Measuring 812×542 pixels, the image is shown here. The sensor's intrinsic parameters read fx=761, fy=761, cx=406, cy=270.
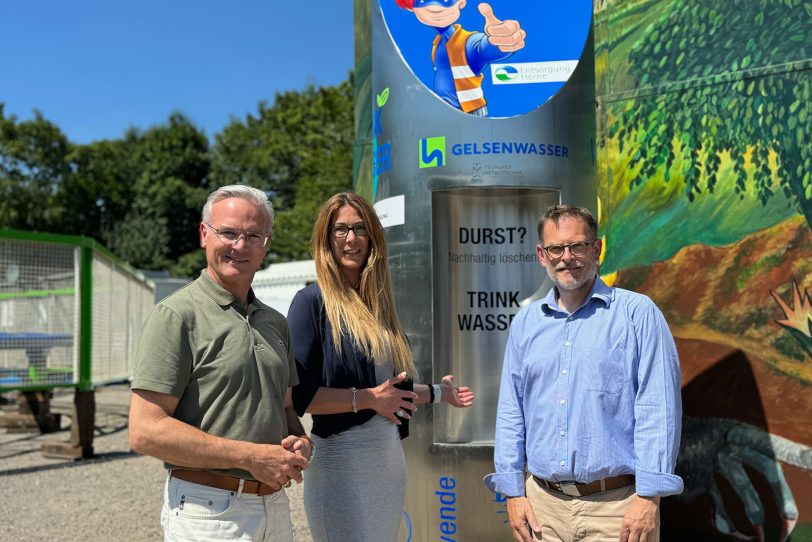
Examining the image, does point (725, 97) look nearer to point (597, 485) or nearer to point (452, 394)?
point (452, 394)

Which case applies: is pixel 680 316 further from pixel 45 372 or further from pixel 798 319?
pixel 45 372

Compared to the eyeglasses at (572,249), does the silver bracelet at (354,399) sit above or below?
below

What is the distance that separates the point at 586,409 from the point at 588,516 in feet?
1.16

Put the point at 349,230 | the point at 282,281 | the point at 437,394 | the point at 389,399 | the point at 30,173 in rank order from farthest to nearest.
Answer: the point at 30,173 < the point at 282,281 < the point at 437,394 < the point at 349,230 < the point at 389,399

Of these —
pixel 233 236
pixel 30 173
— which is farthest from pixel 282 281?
pixel 30 173

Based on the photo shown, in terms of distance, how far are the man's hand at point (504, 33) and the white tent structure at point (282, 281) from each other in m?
13.8

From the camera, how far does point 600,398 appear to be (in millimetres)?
2537

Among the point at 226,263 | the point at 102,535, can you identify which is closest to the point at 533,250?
the point at 226,263

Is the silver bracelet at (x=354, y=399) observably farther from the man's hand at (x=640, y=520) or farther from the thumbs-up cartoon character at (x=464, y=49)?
the thumbs-up cartoon character at (x=464, y=49)

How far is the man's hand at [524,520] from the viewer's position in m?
2.66

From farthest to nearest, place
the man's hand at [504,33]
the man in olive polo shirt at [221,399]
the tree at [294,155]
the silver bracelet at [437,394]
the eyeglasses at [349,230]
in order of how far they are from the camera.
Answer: the tree at [294,155] < the man's hand at [504,33] < the silver bracelet at [437,394] < the eyeglasses at [349,230] < the man in olive polo shirt at [221,399]

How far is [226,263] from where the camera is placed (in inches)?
88.8

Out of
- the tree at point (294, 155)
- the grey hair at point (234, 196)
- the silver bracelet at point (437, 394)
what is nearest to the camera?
the grey hair at point (234, 196)

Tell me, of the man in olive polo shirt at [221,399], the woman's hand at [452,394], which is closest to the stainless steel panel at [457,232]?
the woman's hand at [452,394]
